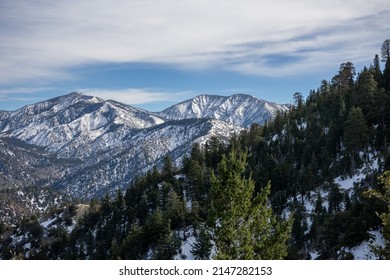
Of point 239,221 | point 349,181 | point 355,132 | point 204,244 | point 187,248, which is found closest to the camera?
point 239,221

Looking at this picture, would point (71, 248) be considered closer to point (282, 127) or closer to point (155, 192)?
point (155, 192)

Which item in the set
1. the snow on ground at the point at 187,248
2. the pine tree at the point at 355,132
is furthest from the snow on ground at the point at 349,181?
the snow on ground at the point at 187,248

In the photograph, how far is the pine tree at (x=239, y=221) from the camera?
619 inches

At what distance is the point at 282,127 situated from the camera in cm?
10881

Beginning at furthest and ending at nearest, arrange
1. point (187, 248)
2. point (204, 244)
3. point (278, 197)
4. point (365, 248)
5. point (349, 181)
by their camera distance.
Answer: point (278, 197) → point (349, 181) → point (187, 248) → point (365, 248) → point (204, 244)

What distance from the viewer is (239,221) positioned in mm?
16328

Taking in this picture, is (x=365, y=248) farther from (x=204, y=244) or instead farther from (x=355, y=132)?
(x=355, y=132)

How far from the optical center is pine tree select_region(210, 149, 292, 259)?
15727 mm

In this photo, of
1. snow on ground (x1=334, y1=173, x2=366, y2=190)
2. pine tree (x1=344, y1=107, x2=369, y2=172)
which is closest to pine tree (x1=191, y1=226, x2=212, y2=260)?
snow on ground (x1=334, y1=173, x2=366, y2=190)

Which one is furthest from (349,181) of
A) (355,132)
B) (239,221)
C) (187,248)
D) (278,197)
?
(239,221)

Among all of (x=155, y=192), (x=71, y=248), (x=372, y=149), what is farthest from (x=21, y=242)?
(x=372, y=149)

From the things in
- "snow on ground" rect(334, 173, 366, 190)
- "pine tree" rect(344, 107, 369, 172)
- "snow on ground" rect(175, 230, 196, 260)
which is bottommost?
"snow on ground" rect(175, 230, 196, 260)

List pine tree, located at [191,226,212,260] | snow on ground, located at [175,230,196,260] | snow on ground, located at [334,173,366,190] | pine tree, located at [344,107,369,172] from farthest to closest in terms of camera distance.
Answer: pine tree, located at [344,107,369,172] → snow on ground, located at [334,173,366,190] → snow on ground, located at [175,230,196,260] → pine tree, located at [191,226,212,260]

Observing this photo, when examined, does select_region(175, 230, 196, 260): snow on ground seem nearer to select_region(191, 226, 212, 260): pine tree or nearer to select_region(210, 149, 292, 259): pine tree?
select_region(191, 226, 212, 260): pine tree
